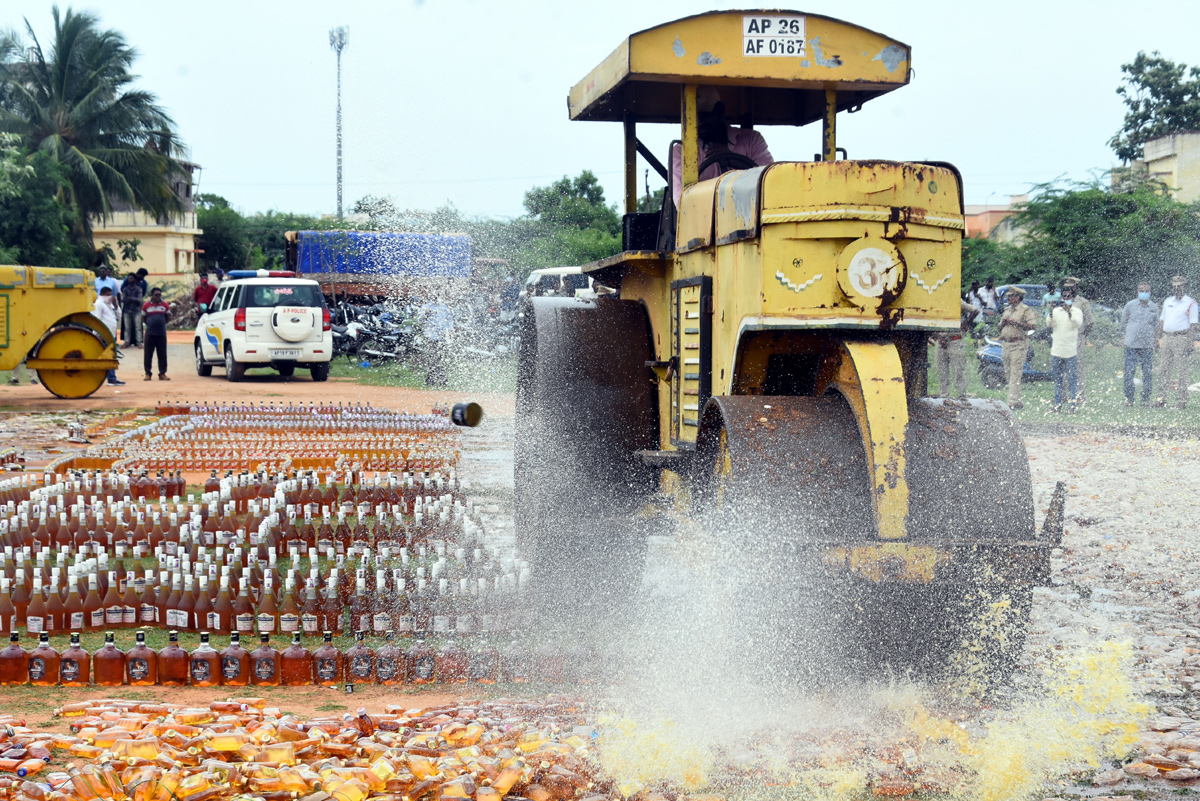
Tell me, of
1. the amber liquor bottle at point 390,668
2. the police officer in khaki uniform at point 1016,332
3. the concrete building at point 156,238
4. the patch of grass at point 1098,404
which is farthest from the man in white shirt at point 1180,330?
the concrete building at point 156,238

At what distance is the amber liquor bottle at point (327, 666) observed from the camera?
19.2 ft

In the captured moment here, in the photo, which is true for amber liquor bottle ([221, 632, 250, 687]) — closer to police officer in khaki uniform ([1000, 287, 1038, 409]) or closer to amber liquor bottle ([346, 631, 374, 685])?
Result: amber liquor bottle ([346, 631, 374, 685])

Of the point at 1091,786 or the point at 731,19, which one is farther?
the point at 731,19

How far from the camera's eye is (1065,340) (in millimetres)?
16984

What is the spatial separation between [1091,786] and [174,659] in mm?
4017

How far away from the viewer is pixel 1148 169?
37062 mm

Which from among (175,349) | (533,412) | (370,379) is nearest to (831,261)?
(533,412)

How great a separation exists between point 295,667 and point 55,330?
13936mm

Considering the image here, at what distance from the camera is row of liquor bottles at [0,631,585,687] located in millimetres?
5766

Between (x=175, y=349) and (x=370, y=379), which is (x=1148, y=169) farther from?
(x=175, y=349)

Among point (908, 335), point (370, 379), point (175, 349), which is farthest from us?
point (175, 349)

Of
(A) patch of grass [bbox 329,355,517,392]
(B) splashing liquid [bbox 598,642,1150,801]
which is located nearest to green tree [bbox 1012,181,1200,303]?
(A) patch of grass [bbox 329,355,517,392]

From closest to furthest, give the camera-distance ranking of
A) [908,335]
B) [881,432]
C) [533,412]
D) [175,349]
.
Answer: [881,432] < [908,335] < [533,412] < [175,349]

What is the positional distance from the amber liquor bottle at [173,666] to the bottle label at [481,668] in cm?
135
